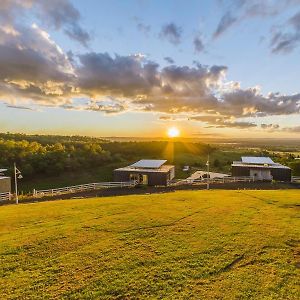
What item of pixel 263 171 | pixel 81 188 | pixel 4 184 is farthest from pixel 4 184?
pixel 263 171

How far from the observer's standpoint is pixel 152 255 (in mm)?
13570

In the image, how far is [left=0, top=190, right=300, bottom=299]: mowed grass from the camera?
10.8m

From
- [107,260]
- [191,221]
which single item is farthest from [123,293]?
[191,221]

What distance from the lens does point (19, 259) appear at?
1332 cm

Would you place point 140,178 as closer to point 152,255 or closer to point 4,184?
point 4,184

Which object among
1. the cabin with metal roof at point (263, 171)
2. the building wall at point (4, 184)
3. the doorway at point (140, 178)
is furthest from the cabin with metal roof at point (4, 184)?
the cabin with metal roof at point (263, 171)

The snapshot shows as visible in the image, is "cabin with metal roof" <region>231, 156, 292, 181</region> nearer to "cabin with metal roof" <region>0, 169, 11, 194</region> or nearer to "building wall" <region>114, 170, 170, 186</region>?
"building wall" <region>114, 170, 170, 186</region>

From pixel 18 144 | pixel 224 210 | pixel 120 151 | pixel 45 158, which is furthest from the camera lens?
pixel 120 151

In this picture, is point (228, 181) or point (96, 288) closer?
point (96, 288)

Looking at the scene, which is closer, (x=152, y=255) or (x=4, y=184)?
(x=152, y=255)

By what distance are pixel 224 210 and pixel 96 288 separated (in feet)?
46.9

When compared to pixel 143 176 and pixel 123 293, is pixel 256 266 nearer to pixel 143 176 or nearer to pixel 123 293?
pixel 123 293

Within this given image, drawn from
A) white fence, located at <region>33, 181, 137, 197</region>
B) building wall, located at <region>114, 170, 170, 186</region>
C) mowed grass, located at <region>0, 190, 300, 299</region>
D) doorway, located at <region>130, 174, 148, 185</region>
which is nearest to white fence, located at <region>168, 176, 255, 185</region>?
building wall, located at <region>114, 170, 170, 186</region>

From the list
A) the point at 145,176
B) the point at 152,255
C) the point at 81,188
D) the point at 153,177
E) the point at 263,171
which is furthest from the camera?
the point at 263,171
